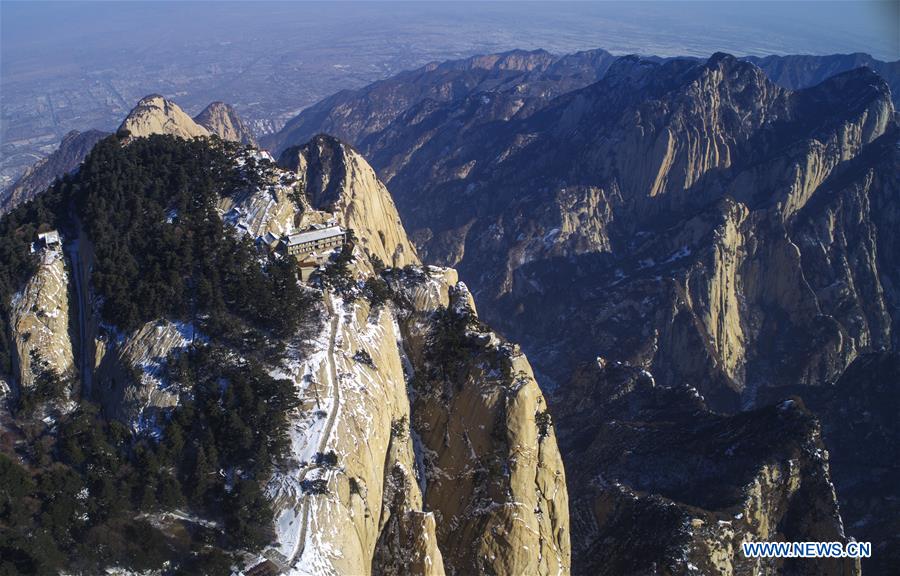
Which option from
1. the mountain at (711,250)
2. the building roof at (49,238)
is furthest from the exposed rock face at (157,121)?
the building roof at (49,238)

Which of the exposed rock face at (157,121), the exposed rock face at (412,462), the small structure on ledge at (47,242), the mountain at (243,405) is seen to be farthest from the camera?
the exposed rock face at (157,121)

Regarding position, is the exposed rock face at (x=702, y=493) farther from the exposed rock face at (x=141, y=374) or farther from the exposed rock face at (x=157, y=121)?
the exposed rock face at (x=157, y=121)

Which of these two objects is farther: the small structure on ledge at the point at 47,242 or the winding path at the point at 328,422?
the small structure on ledge at the point at 47,242

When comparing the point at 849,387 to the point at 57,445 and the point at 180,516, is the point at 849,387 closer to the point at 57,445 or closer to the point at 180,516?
the point at 180,516

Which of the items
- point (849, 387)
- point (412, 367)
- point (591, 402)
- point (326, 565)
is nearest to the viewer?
point (326, 565)

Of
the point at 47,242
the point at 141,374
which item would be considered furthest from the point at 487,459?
A: the point at 47,242

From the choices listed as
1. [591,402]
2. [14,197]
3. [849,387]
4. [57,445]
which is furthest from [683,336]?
[14,197]

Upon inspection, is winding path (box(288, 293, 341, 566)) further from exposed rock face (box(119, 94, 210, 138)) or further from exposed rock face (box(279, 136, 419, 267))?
exposed rock face (box(119, 94, 210, 138))
